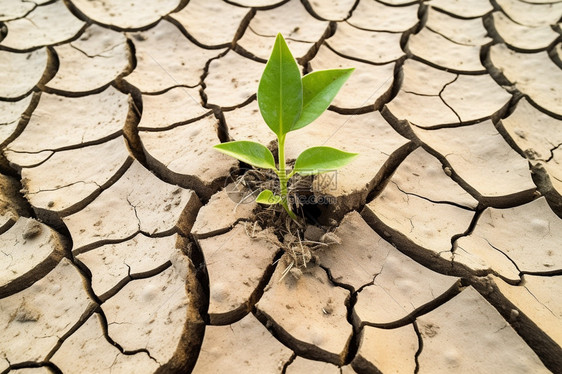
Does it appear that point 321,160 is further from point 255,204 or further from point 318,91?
point 255,204

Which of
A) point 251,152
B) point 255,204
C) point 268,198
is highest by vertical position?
point 251,152

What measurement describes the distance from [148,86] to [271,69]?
107 cm

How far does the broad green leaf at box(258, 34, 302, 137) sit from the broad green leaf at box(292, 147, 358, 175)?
0.36 ft

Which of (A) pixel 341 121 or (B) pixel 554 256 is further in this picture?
(A) pixel 341 121

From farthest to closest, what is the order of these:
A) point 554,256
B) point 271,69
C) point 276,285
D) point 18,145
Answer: point 18,145
point 554,256
point 276,285
point 271,69

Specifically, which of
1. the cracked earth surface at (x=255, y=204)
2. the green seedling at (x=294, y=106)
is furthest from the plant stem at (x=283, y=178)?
the cracked earth surface at (x=255, y=204)

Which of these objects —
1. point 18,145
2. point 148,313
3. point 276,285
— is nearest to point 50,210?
point 18,145

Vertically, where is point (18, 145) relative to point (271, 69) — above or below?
below

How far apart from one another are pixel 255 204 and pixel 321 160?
1.19 feet

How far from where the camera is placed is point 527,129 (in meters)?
1.94

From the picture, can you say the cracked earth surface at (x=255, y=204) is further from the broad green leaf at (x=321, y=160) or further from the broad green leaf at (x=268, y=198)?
the broad green leaf at (x=321, y=160)

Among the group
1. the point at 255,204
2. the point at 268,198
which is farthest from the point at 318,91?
the point at 255,204

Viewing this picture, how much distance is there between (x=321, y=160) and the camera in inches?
52.8

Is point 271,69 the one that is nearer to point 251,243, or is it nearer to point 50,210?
point 251,243
